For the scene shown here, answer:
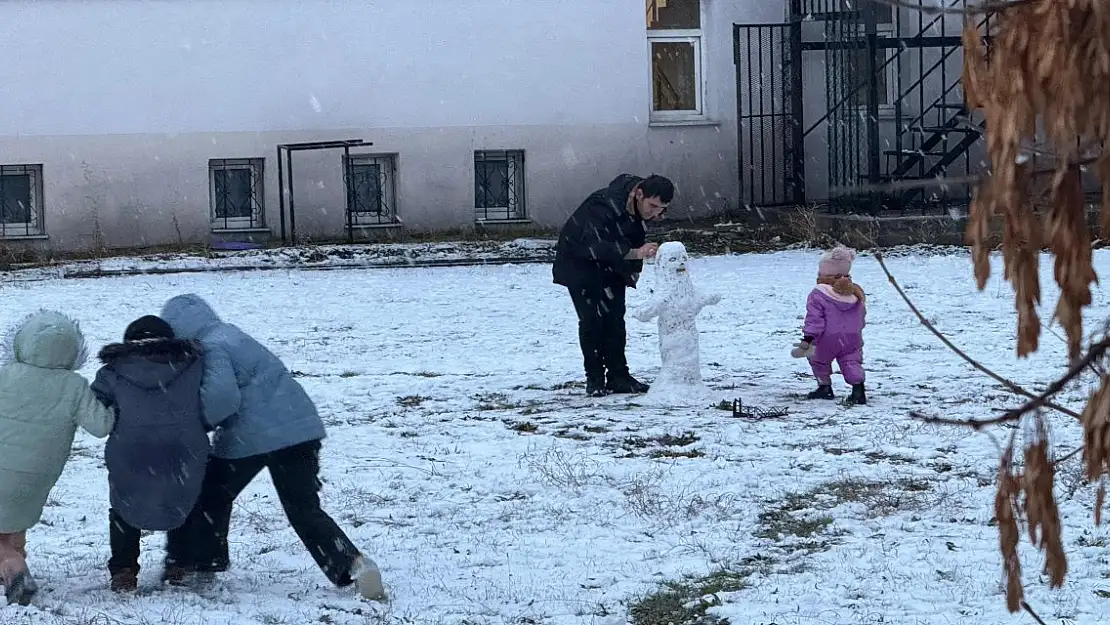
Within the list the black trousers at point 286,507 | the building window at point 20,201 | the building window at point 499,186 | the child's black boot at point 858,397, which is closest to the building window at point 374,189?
the building window at point 499,186

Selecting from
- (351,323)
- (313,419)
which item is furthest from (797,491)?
(351,323)

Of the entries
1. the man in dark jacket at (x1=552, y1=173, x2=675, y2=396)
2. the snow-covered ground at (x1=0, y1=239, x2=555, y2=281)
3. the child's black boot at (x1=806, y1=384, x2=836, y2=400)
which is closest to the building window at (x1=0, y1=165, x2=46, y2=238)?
the snow-covered ground at (x1=0, y1=239, x2=555, y2=281)

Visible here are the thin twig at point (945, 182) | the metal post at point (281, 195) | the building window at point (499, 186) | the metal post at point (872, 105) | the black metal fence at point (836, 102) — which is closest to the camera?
the thin twig at point (945, 182)

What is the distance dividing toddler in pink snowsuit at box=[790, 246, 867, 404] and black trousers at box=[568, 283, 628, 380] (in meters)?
1.08

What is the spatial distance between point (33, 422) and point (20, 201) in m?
12.8

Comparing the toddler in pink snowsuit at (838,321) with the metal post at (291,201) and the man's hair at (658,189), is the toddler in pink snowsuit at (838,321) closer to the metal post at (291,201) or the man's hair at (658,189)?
the man's hair at (658,189)

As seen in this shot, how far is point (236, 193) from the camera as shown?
675 inches

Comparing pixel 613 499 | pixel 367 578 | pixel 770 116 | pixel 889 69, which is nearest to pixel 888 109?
pixel 889 69

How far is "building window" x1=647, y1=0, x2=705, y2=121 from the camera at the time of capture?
18188mm

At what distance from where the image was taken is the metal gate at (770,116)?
57.5ft

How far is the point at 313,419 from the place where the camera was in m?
4.86

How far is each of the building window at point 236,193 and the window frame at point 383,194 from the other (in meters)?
1.06

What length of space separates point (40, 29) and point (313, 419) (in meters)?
12.7

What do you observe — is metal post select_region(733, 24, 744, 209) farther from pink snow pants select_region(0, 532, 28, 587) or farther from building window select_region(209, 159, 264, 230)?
pink snow pants select_region(0, 532, 28, 587)
